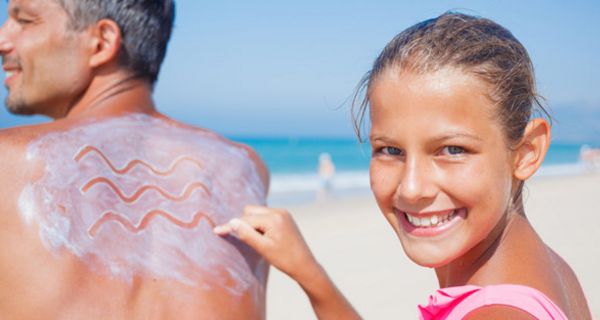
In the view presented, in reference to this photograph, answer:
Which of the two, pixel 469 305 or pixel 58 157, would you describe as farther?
pixel 58 157

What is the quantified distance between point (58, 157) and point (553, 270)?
154 centimetres

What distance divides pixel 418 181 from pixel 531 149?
33cm

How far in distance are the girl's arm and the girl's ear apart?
0.79m

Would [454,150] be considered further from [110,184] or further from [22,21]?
[22,21]

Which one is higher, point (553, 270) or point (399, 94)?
point (399, 94)

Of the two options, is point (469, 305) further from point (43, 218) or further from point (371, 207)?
point (371, 207)

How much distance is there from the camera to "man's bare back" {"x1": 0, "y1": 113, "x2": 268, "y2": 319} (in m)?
2.07

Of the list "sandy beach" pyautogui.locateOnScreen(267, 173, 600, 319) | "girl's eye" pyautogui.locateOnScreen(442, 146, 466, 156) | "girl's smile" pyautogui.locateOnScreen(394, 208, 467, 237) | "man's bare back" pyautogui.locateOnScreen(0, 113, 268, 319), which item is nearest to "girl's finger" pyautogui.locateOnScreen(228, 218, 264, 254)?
"man's bare back" pyautogui.locateOnScreen(0, 113, 268, 319)

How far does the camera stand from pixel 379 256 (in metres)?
7.50

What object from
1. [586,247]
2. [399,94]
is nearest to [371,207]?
[586,247]

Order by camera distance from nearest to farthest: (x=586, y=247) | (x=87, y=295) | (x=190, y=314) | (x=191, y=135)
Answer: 1. (x=87, y=295)
2. (x=190, y=314)
3. (x=191, y=135)
4. (x=586, y=247)

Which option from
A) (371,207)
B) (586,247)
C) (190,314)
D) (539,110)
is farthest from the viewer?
(371,207)

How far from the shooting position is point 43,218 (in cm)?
209

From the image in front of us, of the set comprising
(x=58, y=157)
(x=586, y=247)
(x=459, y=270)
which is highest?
(x=459, y=270)
